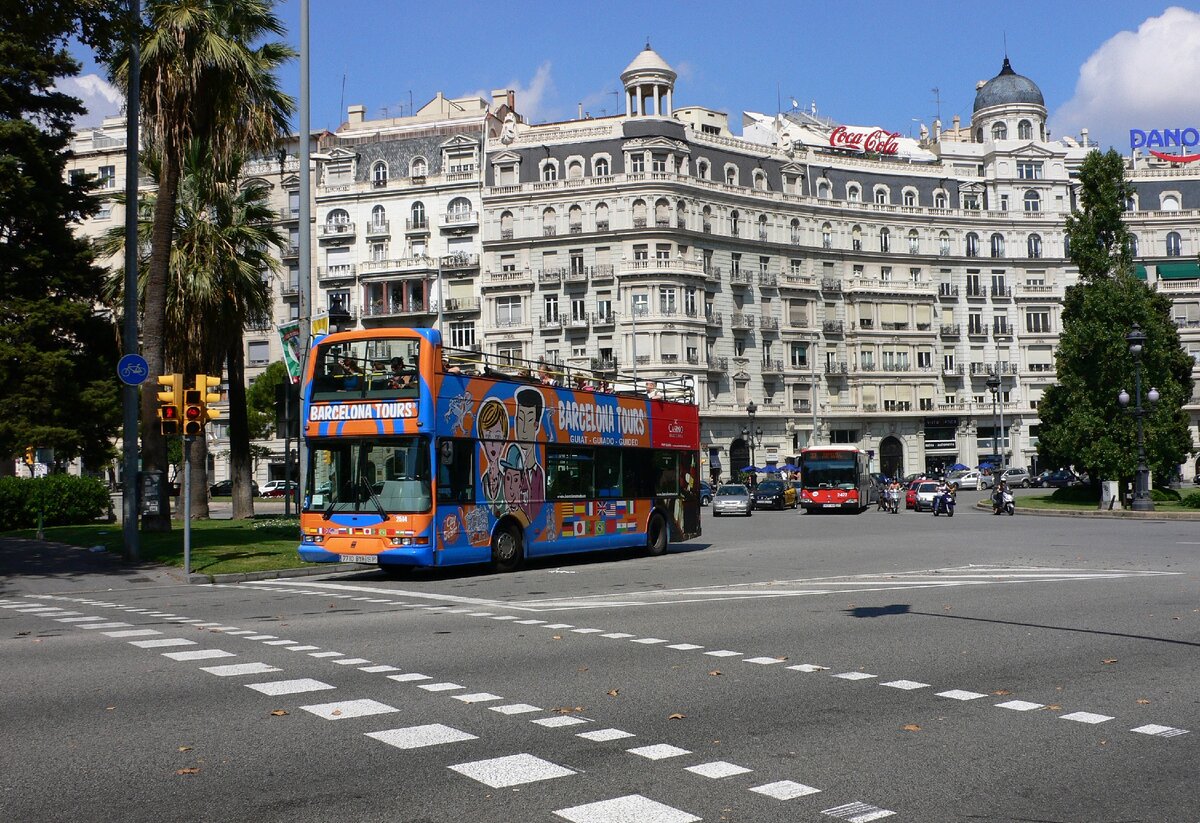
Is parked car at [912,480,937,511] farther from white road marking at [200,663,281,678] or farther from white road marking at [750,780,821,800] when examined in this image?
white road marking at [750,780,821,800]

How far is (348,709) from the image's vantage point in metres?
7.96

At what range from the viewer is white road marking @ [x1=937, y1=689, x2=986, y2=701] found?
8.34 meters

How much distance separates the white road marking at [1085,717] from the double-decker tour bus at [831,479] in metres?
43.1

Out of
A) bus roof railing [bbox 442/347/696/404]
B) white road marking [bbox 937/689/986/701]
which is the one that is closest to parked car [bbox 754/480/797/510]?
bus roof railing [bbox 442/347/696/404]

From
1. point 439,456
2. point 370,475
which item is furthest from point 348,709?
point 370,475

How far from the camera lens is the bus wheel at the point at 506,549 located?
20453 millimetres

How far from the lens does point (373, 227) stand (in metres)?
78.1

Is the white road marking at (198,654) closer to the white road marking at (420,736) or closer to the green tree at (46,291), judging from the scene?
the white road marking at (420,736)

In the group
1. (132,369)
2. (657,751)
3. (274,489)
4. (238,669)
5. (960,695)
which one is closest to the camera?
(657,751)

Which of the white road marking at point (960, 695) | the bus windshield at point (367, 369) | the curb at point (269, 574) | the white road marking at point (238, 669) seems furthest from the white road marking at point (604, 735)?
the curb at point (269, 574)

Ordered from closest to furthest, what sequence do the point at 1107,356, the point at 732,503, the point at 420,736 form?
the point at 420,736
the point at 1107,356
the point at 732,503

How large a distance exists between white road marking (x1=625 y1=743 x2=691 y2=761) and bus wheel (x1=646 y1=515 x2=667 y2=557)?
18.2m

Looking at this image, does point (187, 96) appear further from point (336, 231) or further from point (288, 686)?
point (336, 231)

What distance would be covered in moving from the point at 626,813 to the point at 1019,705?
3770mm
